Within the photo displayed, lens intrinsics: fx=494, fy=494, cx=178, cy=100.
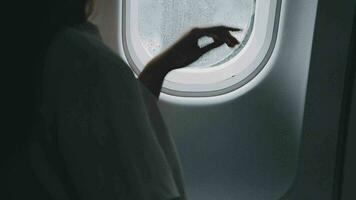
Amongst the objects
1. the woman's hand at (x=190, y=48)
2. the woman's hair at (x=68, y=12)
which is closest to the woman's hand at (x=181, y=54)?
the woman's hand at (x=190, y=48)

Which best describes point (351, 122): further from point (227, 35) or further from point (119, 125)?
point (119, 125)

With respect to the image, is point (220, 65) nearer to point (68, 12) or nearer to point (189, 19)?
point (189, 19)

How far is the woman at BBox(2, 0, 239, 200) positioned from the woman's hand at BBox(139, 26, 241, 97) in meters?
0.34

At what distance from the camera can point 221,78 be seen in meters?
1.29

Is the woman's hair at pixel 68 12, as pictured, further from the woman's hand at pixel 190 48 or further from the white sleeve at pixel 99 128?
the woman's hand at pixel 190 48

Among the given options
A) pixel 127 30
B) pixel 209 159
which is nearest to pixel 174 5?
pixel 127 30

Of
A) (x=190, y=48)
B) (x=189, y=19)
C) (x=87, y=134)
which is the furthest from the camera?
(x=189, y=19)

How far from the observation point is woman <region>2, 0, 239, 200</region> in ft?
2.62

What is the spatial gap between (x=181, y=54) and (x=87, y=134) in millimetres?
460

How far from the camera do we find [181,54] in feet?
3.93

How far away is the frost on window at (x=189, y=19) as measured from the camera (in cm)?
127

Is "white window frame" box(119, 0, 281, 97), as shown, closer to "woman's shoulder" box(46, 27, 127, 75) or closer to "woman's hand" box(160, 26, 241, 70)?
"woman's hand" box(160, 26, 241, 70)

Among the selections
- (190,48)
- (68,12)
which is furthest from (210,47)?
(68,12)

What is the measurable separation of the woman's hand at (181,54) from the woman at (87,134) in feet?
1.11
